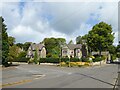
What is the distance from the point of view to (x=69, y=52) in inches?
4299

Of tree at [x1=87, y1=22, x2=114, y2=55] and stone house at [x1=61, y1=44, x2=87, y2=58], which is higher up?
tree at [x1=87, y1=22, x2=114, y2=55]

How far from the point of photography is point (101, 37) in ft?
283

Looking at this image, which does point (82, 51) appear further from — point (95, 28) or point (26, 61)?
point (26, 61)

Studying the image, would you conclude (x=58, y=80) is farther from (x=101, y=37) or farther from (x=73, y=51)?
(x=73, y=51)

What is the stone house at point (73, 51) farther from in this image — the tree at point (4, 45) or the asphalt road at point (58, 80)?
the asphalt road at point (58, 80)

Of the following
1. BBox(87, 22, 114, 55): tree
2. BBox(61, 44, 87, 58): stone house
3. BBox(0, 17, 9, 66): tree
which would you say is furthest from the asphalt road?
BBox(61, 44, 87, 58): stone house

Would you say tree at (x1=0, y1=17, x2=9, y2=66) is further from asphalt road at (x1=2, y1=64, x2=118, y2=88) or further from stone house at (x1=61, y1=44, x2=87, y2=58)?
stone house at (x1=61, y1=44, x2=87, y2=58)

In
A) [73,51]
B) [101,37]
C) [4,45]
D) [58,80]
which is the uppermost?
[101,37]

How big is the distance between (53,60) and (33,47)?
32.8 meters

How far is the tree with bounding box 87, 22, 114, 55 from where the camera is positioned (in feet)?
285

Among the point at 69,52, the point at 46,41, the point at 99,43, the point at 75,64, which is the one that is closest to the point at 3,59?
the point at 75,64

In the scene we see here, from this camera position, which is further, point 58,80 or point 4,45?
point 4,45

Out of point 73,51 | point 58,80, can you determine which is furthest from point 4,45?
point 73,51

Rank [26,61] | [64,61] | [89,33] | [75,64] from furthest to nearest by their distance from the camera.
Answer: [89,33]
[26,61]
[64,61]
[75,64]
